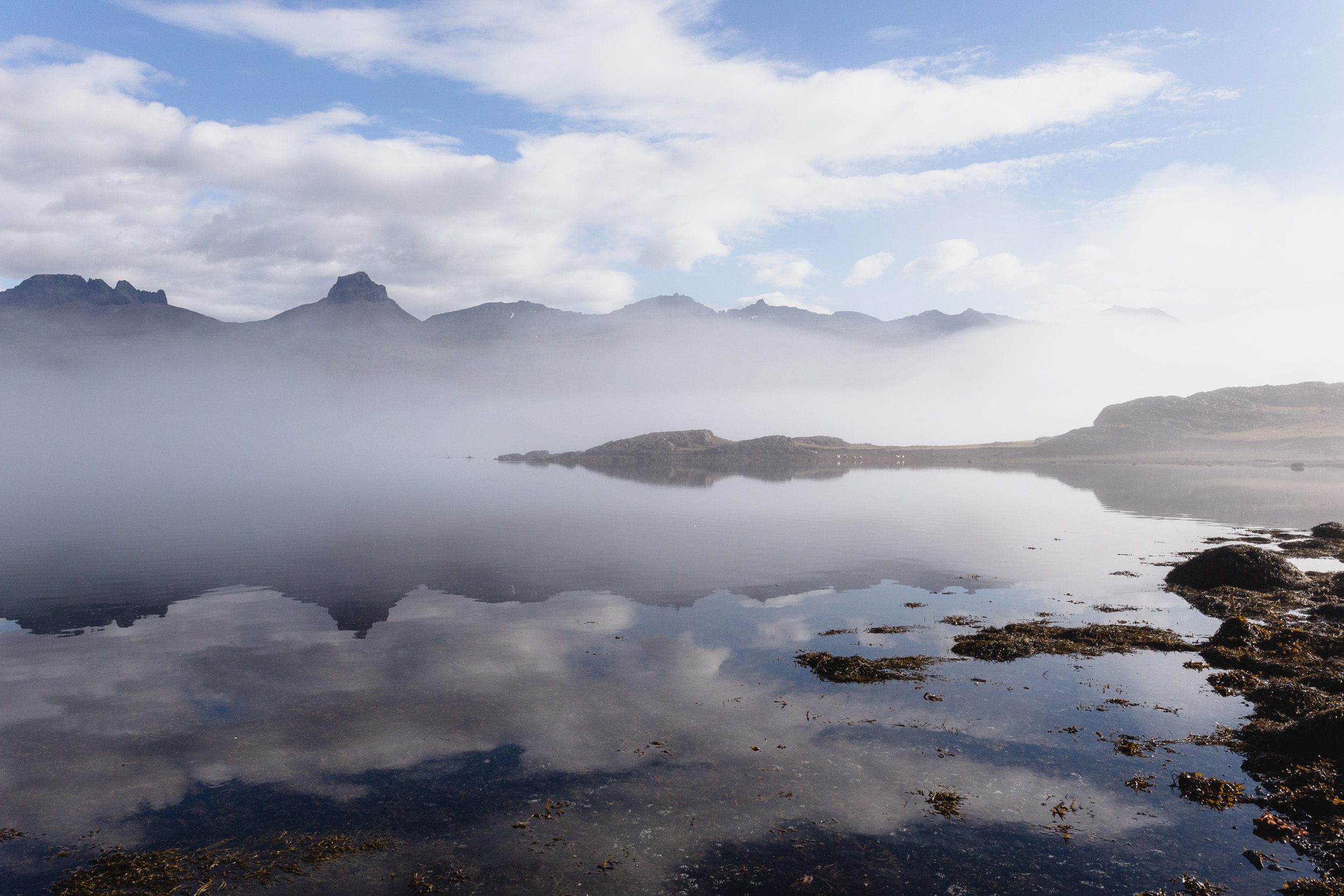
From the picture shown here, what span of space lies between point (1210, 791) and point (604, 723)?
1662 centimetres

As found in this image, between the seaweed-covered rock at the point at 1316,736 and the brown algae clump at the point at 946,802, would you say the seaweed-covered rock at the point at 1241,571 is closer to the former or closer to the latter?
the seaweed-covered rock at the point at 1316,736

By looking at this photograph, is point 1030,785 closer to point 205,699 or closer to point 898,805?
point 898,805

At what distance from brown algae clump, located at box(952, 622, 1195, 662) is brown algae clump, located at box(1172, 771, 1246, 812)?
10.1 m

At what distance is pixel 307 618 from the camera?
3559 cm

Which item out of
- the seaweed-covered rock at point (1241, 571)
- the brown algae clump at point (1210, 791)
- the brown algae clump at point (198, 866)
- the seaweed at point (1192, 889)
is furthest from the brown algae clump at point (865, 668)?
the seaweed-covered rock at point (1241, 571)

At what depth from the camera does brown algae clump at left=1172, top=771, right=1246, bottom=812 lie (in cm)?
1689

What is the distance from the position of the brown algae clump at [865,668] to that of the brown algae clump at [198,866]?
652 inches

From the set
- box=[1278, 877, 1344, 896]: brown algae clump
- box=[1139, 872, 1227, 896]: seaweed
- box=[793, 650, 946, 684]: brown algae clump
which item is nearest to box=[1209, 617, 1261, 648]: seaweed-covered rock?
box=[793, 650, 946, 684]: brown algae clump

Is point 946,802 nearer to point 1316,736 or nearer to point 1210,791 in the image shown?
point 1210,791

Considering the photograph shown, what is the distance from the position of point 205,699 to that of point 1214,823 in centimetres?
3061

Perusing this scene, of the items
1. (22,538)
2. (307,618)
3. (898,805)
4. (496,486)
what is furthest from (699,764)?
(496,486)

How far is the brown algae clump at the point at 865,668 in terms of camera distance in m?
25.7

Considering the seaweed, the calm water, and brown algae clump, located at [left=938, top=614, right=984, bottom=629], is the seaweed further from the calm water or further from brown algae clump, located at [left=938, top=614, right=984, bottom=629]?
brown algae clump, located at [left=938, top=614, right=984, bottom=629]

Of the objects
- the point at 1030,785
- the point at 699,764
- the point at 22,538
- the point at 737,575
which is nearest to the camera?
the point at 1030,785
